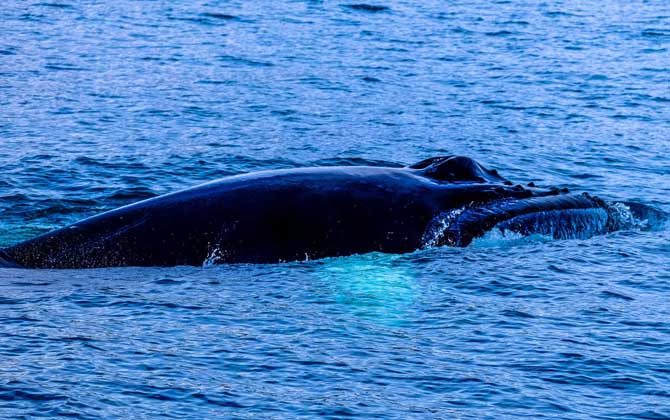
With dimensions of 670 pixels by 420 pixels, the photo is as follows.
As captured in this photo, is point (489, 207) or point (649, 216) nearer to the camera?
point (489, 207)

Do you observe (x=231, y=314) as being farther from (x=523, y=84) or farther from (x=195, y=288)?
(x=523, y=84)

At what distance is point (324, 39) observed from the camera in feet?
123

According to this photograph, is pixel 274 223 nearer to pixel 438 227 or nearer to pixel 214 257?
pixel 214 257

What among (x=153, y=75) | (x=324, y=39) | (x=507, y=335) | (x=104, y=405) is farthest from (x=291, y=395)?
(x=324, y=39)

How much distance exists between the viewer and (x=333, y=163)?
22656 mm

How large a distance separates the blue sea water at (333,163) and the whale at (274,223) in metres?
0.20

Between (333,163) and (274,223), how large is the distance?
8671mm

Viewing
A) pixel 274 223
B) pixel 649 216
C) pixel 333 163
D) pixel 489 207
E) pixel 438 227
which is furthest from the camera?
pixel 333 163

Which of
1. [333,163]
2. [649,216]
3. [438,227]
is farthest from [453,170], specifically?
[333,163]

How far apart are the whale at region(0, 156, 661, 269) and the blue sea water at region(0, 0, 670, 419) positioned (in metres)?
0.20

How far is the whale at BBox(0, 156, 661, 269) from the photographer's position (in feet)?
45.7

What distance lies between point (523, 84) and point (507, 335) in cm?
1929

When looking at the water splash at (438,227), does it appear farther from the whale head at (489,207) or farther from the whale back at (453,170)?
the whale back at (453,170)

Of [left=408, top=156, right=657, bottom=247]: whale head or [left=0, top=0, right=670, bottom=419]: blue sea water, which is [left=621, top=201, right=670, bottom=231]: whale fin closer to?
[left=0, top=0, right=670, bottom=419]: blue sea water
